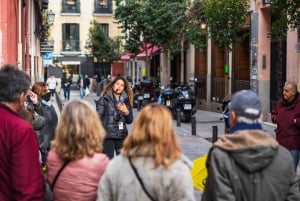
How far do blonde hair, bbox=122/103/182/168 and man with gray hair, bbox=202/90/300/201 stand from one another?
280 millimetres

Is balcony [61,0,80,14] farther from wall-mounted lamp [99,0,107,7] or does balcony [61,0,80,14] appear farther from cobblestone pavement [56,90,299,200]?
cobblestone pavement [56,90,299,200]

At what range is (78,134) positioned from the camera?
12.9 ft

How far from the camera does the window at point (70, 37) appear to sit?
201ft

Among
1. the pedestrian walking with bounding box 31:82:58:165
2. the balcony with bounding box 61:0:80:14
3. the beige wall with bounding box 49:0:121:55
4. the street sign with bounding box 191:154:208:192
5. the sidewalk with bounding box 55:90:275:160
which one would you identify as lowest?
the sidewalk with bounding box 55:90:275:160

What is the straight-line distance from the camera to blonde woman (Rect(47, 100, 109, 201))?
3.95 m

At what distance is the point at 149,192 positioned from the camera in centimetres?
364

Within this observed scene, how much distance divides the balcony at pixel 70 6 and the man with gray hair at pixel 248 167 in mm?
59484

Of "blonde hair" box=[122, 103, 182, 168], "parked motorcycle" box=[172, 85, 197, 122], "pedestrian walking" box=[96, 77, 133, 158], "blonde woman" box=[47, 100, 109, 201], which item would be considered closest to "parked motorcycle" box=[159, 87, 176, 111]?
"parked motorcycle" box=[172, 85, 197, 122]

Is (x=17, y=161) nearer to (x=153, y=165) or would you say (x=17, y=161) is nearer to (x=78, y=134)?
(x=78, y=134)

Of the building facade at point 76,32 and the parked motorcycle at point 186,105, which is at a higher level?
the building facade at point 76,32

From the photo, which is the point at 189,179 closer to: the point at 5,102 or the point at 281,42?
the point at 5,102

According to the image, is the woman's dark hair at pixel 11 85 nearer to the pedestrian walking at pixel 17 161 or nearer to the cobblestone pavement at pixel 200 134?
the pedestrian walking at pixel 17 161

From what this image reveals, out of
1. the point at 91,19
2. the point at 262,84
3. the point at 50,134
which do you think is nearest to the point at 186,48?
the point at 262,84

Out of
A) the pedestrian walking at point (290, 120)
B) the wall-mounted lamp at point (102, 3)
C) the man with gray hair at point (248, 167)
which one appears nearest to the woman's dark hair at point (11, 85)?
the man with gray hair at point (248, 167)
